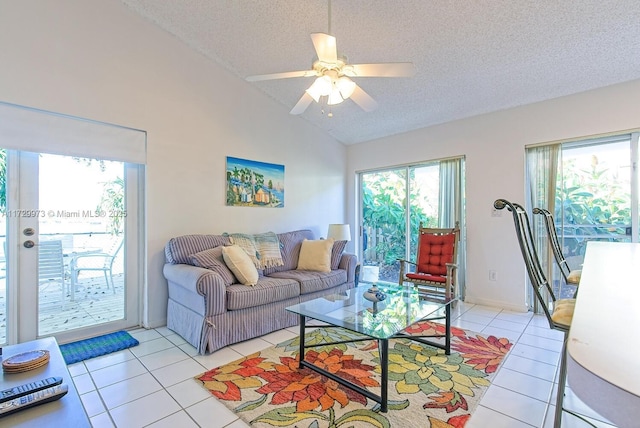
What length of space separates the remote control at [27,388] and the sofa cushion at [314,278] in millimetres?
2154

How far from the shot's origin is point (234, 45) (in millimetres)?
3223

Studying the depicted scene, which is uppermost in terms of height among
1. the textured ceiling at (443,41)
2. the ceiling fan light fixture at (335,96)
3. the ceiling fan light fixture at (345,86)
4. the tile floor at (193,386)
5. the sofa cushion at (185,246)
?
the textured ceiling at (443,41)

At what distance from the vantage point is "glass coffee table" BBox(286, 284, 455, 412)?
71.9 inches

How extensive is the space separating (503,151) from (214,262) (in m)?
3.53

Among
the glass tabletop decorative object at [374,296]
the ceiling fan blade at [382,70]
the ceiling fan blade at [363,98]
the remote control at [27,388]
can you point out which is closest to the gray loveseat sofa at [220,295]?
the glass tabletop decorative object at [374,296]

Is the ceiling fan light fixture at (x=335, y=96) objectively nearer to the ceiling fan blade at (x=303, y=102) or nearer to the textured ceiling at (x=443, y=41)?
the ceiling fan blade at (x=303, y=102)

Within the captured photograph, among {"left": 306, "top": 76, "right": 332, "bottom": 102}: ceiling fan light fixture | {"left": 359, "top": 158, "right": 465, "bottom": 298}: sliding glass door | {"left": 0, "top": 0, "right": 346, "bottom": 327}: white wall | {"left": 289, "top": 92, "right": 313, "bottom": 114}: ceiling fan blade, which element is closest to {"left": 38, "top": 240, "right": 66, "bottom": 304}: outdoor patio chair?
{"left": 0, "top": 0, "right": 346, "bottom": 327}: white wall

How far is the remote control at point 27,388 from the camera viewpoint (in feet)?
3.87

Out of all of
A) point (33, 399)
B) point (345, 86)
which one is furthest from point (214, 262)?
point (345, 86)

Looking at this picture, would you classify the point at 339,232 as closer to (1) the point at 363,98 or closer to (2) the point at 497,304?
(2) the point at 497,304

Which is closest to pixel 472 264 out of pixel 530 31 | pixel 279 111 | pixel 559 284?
pixel 559 284

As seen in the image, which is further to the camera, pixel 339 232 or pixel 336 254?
pixel 339 232

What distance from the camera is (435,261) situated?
3832 mm

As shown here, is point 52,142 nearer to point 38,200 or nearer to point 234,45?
point 38,200
